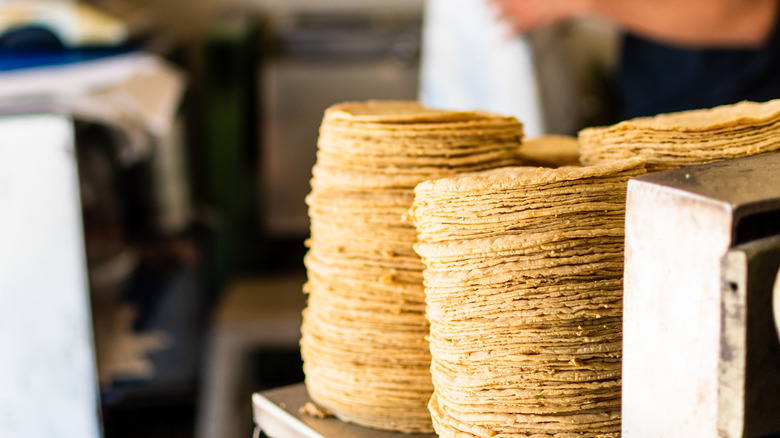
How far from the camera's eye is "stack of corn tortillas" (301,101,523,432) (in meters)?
0.77

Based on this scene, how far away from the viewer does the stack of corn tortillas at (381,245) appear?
0.77 meters

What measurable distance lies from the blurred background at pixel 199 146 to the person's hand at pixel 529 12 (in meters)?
0.08

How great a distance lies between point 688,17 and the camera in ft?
5.66

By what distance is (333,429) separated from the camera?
805 millimetres

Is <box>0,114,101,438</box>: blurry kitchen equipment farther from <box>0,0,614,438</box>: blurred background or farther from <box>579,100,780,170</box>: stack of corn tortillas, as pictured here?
<box>579,100,780,170</box>: stack of corn tortillas

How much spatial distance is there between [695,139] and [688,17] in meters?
1.15

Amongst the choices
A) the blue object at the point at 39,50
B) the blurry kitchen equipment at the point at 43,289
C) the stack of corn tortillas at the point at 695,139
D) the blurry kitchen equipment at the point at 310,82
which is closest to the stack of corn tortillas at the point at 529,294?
the stack of corn tortillas at the point at 695,139

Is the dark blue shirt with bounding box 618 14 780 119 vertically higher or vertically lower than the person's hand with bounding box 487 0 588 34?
lower

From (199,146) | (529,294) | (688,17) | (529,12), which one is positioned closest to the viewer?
(529,294)

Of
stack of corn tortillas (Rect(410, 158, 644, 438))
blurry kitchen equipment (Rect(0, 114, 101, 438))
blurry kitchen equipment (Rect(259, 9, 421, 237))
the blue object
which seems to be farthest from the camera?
blurry kitchen equipment (Rect(259, 9, 421, 237))

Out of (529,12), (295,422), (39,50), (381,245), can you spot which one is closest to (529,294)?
(381,245)

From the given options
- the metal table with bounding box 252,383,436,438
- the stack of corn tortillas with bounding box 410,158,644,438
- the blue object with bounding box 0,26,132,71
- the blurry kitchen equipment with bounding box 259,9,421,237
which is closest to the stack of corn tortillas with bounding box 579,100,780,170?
the stack of corn tortillas with bounding box 410,158,644,438

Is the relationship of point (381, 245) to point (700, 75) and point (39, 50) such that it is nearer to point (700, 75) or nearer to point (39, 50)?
point (700, 75)

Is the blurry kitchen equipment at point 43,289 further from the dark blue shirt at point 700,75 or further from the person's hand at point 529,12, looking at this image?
the dark blue shirt at point 700,75
